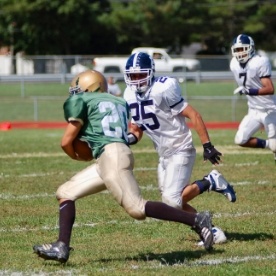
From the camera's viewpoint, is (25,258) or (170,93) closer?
(25,258)

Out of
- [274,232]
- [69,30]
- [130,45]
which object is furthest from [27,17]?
[274,232]

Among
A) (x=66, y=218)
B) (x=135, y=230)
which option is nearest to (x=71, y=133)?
(x=66, y=218)

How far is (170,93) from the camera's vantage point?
6.55 meters

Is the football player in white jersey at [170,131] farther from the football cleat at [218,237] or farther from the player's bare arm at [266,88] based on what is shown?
the player's bare arm at [266,88]

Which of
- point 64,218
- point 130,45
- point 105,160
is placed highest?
point 105,160

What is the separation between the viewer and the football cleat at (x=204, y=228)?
593 cm

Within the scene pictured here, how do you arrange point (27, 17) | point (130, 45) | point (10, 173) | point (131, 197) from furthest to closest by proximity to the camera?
point (130, 45)
point (27, 17)
point (10, 173)
point (131, 197)

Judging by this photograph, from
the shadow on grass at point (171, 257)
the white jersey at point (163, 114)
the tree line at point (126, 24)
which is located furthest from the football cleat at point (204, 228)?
the tree line at point (126, 24)

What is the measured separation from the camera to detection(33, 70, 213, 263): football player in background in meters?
5.64

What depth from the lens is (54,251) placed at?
5.63 m

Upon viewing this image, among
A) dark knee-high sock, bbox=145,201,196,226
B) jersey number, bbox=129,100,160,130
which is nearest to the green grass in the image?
jersey number, bbox=129,100,160,130

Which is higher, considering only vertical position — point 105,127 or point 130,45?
point 105,127

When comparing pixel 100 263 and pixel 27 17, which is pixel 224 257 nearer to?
pixel 100 263

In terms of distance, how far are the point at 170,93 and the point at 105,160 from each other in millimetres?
1084
